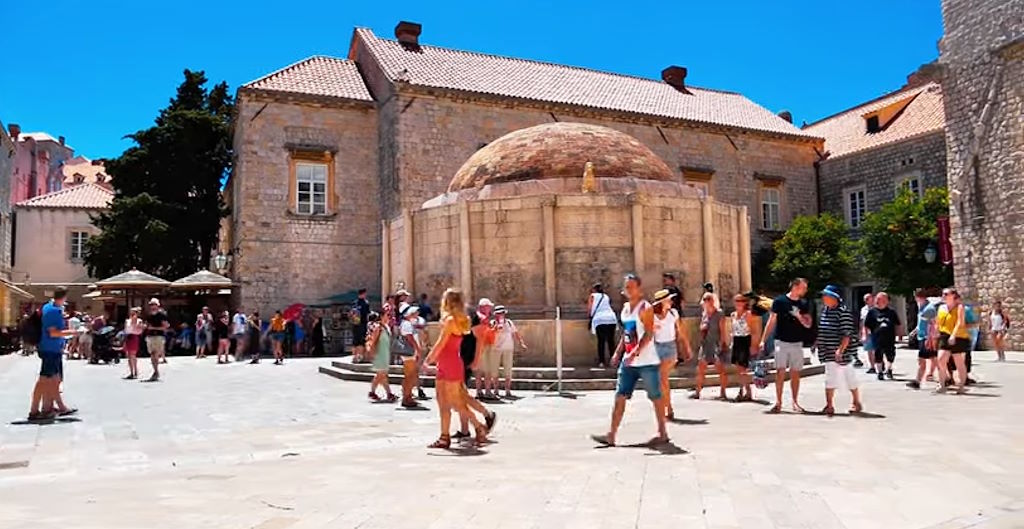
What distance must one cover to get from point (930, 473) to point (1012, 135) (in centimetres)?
1950

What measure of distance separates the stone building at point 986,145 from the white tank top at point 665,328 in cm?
1761

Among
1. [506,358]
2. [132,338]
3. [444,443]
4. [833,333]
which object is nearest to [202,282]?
[132,338]

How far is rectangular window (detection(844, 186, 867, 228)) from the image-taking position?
108 ft

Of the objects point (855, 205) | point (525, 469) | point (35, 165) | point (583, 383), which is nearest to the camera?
point (525, 469)

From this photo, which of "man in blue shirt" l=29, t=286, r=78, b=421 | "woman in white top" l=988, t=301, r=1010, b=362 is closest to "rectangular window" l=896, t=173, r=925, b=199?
"woman in white top" l=988, t=301, r=1010, b=362

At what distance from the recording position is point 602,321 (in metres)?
11.8

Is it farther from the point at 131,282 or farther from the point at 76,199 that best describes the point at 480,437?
the point at 76,199

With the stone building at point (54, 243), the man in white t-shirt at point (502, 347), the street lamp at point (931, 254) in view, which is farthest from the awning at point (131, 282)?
the street lamp at point (931, 254)

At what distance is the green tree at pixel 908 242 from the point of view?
24469 mm

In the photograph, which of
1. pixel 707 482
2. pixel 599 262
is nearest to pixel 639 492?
pixel 707 482

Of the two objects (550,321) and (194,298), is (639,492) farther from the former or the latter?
(194,298)

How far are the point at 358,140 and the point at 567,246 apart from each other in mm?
16074

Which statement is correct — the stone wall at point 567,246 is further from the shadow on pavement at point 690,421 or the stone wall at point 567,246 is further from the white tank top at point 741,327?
the shadow on pavement at point 690,421

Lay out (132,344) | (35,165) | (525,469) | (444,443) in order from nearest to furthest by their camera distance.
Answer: (525,469) < (444,443) < (132,344) < (35,165)
